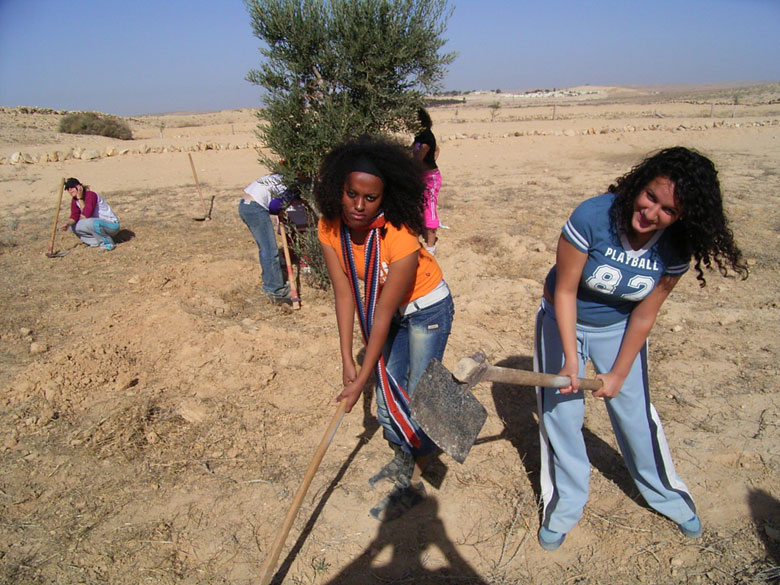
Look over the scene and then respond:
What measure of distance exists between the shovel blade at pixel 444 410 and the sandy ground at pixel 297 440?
727mm

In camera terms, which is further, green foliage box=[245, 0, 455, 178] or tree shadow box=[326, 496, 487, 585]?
green foliage box=[245, 0, 455, 178]

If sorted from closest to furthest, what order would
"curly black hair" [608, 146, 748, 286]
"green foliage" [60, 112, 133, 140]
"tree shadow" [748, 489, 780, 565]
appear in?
"curly black hair" [608, 146, 748, 286]
"tree shadow" [748, 489, 780, 565]
"green foliage" [60, 112, 133, 140]

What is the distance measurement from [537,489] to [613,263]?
149 centimetres

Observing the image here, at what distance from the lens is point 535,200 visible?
9078 mm

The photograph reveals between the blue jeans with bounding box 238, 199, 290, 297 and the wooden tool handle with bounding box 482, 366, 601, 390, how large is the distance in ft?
11.1

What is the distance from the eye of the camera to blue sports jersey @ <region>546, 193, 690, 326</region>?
198 centimetres

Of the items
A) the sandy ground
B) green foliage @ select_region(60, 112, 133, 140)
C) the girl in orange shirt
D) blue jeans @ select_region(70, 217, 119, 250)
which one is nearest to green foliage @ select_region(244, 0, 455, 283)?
the sandy ground

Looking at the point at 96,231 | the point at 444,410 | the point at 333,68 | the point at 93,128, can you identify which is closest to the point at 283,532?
the point at 444,410

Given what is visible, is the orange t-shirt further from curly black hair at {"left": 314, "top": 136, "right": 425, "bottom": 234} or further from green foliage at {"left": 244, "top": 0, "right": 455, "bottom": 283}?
green foliage at {"left": 244, "top": 0, "right": 455, "bottom": 283}

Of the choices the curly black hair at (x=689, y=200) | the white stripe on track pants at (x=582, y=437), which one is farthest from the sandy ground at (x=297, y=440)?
the curly black hair at (x=689, y=200)

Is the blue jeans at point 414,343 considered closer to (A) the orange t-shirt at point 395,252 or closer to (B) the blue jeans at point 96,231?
(A) the orange t-shirt at point 395,252

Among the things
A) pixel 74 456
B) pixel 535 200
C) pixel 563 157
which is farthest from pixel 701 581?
pixel 563 157

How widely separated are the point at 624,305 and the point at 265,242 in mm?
3554

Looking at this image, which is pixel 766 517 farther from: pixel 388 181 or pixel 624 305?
pixel 388 181
